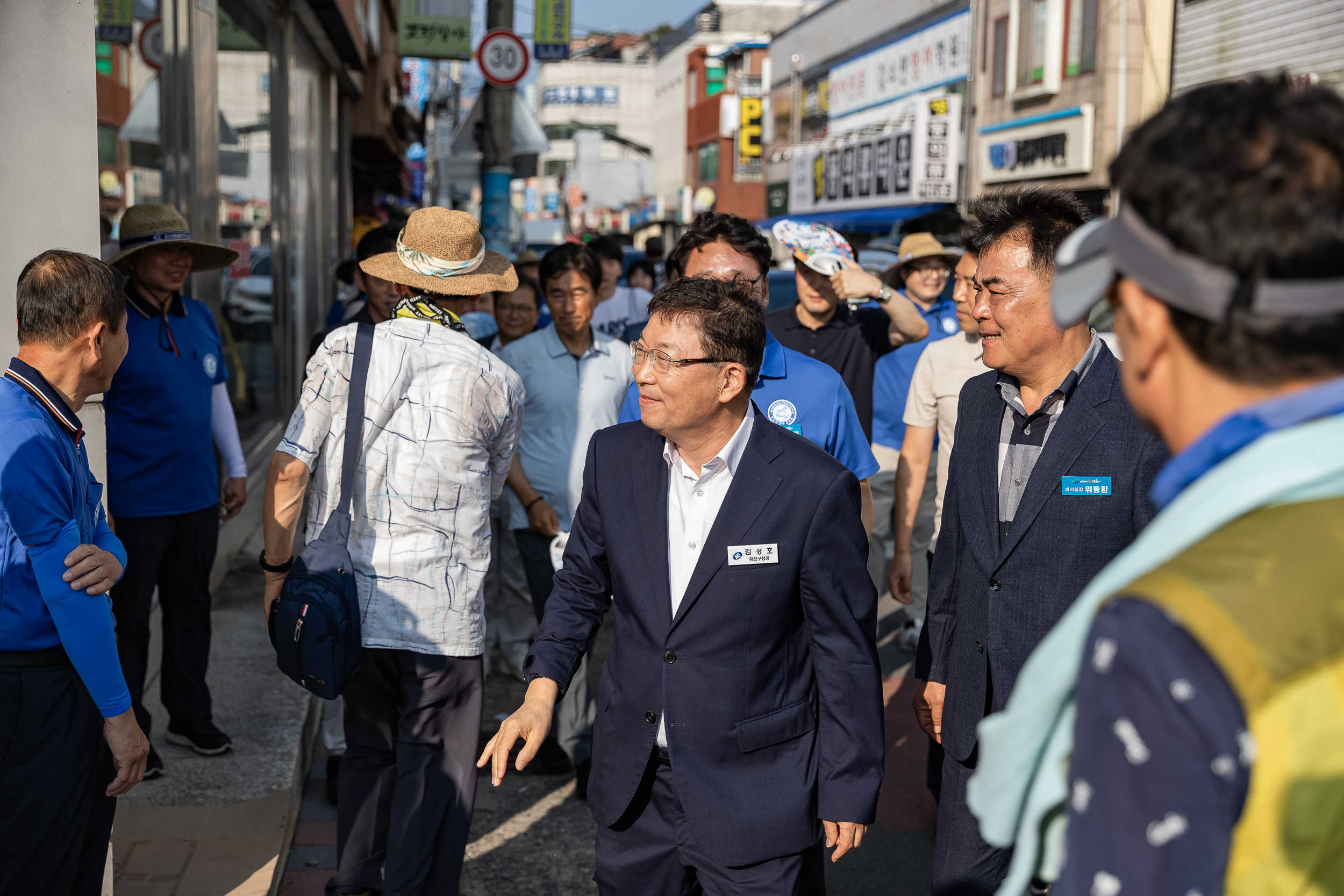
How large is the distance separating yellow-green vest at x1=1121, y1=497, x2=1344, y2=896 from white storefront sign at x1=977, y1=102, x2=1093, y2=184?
19905mm

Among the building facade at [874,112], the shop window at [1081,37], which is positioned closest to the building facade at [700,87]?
the building facade at [874,112]

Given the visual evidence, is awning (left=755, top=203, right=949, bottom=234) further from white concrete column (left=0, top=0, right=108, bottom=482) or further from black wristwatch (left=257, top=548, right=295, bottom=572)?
white concrete column (left=0, top=0, right=108, bottom=482)

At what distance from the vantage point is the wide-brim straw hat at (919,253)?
23.7 feet

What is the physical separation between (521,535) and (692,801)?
2724 mm

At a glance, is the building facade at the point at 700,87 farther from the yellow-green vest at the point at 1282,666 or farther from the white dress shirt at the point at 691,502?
the yellow-green vest at the point at 1282,666

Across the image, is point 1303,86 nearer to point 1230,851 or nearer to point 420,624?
point 1230,851

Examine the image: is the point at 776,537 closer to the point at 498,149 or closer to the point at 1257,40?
the point at 498,149

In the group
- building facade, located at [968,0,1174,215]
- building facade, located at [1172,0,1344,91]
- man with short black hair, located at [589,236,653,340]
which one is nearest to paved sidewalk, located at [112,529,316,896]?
man with short black hair, located at [589,236,653,340]

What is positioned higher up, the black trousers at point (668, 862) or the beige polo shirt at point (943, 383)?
the beige polo shirt at point (943, 383)

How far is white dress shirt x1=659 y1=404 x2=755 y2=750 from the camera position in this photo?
8.96 ft

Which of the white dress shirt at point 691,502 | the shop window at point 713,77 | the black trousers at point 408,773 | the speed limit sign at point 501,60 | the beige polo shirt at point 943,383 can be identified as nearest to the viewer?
the white dress shirt at point 691,502

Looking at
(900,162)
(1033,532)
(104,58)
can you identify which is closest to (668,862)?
(1033,532)

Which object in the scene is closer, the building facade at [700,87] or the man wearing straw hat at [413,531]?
the man wearing straw hat at [413,531]

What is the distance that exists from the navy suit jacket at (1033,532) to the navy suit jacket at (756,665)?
1.14 feet
